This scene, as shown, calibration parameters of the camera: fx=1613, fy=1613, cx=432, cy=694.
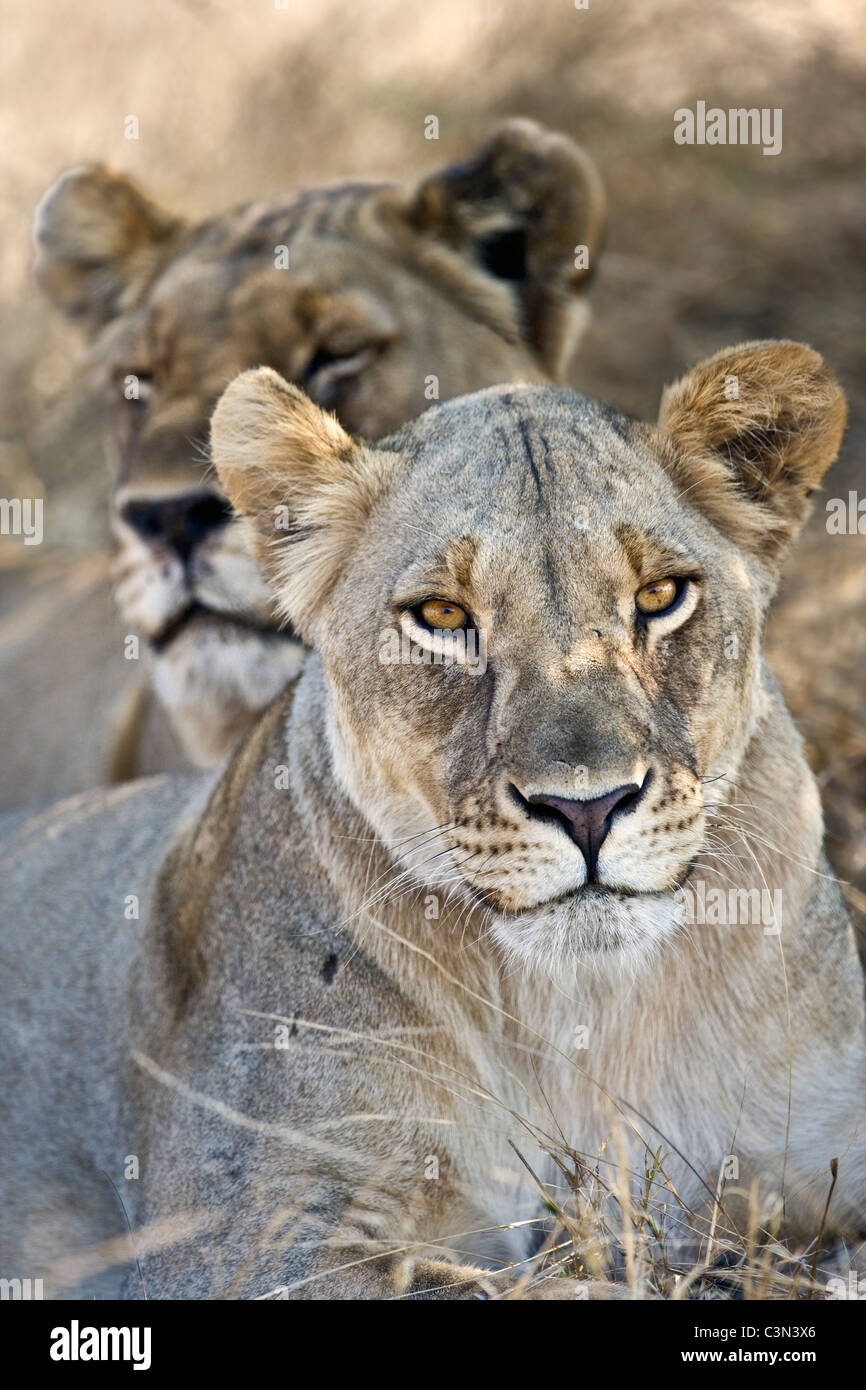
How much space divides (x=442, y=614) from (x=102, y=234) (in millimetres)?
3016

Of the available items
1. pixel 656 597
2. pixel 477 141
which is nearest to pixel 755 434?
pixel 656 597

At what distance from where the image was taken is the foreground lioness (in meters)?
2.79

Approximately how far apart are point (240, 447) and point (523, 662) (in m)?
0.82

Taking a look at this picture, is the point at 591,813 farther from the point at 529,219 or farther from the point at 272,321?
the point at 529,219

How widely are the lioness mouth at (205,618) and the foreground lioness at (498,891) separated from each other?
99 centimetres

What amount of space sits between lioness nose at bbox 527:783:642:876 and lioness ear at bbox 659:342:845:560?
0.80 m

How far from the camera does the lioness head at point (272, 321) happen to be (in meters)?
4.44

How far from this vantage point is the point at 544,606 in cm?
277

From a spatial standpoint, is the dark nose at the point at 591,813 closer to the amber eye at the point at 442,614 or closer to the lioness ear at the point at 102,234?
the amber eye at the point at 442,614

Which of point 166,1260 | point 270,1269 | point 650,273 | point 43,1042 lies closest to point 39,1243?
point 43,1042

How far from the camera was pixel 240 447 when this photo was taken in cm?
320

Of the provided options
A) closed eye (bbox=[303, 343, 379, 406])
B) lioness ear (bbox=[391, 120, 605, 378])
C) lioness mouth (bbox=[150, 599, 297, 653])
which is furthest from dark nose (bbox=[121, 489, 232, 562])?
lioness ear (bbox=[391, 120, 605, 378])

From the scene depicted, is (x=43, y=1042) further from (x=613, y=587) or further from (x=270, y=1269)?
(x=613, y=587)

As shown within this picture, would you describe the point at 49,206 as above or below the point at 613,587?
above
